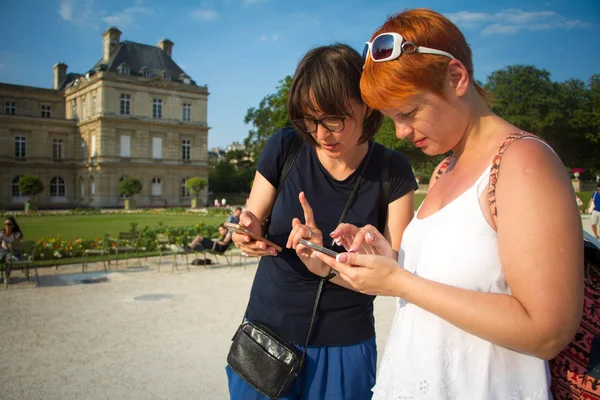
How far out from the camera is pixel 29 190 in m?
33.7

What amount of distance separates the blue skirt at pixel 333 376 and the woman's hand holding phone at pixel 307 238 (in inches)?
12.9

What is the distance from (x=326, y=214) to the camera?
1932 mm

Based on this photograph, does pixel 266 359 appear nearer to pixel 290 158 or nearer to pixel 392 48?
pixel 290 158

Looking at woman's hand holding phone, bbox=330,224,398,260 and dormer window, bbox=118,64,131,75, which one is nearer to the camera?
woman's hand holding phone, bbox=330,224,398,260

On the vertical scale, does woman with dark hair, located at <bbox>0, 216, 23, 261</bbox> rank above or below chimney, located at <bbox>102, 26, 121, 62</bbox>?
below

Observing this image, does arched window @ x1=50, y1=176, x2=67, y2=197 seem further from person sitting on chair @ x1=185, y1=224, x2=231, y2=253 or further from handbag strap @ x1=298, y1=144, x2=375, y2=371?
handbag strap @ x1=298, y1=144, x2=375, y2=371

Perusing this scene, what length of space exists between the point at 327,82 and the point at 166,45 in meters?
54.0

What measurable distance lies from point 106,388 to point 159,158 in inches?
1740

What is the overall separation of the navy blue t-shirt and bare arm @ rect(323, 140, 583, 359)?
2.59 ft

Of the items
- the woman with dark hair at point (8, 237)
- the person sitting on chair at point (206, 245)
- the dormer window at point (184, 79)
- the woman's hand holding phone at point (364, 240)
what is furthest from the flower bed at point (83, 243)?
the dormer window at point (184, 79)

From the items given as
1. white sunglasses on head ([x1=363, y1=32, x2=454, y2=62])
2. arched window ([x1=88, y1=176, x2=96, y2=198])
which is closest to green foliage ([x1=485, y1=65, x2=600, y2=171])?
arched window ([x1=88, y1=176, x2=96, y2=198])

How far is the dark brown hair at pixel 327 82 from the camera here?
1775 mm

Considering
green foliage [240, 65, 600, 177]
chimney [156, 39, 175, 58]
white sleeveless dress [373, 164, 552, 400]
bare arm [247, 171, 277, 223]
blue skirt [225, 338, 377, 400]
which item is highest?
chimney [156, 39, 175, 58]

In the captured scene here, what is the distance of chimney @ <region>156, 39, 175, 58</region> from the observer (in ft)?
167
